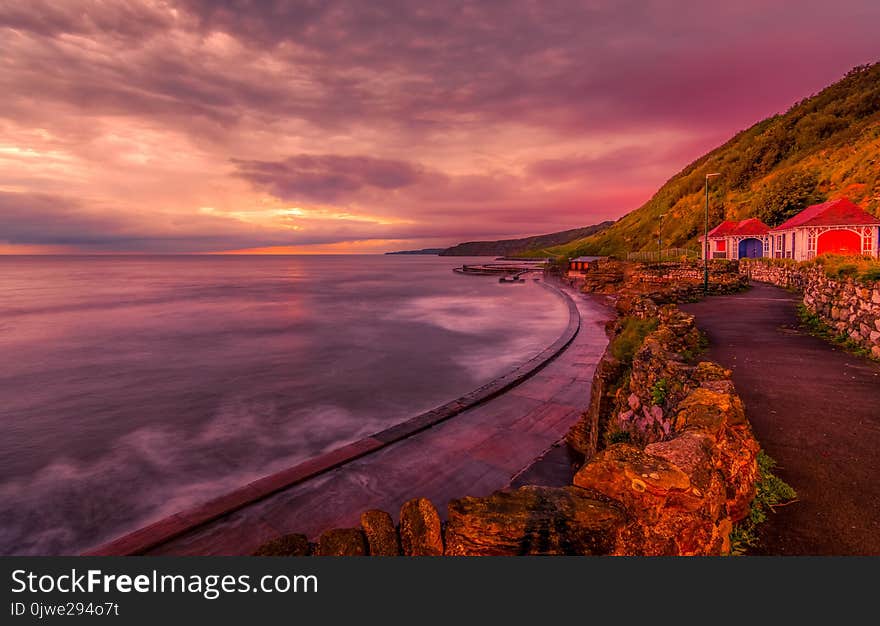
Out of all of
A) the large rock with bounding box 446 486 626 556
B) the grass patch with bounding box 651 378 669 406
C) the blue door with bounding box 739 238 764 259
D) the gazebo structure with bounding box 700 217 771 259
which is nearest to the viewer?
the large rock with bounding box 446 486 626 556

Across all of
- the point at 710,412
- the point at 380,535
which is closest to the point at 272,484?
the point at 380,535

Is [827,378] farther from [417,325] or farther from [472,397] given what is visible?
[417,325]

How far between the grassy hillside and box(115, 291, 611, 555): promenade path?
4818 cm

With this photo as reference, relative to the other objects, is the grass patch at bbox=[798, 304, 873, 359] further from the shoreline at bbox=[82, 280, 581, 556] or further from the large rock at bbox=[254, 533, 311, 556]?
the large rock at bbox=[254, 533, 311, 556]

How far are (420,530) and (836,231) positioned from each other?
43.0m

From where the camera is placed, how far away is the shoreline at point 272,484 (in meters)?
6.84

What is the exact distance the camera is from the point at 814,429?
20.1 ft

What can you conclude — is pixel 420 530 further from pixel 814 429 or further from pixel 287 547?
pixel 814 429

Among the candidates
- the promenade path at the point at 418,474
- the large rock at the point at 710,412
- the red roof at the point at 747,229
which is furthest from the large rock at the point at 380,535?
the red roof at the point at 747,229

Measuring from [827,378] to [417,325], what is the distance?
92.7ft

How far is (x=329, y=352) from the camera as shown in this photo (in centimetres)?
2480

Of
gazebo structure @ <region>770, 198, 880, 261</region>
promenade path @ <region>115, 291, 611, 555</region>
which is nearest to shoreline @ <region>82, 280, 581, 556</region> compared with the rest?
promenade path @ <region>115, 291, 611, 555</region>

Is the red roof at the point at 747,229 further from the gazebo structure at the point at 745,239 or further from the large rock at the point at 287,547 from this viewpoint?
the large rock at the point at 287,547

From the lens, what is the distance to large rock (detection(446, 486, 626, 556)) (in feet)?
11.6
